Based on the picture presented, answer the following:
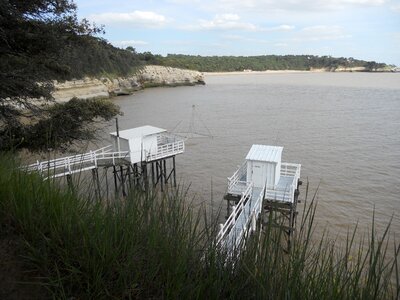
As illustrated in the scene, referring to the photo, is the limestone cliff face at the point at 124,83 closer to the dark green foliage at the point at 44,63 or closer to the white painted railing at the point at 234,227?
the dark green foliage at the point at 44,63

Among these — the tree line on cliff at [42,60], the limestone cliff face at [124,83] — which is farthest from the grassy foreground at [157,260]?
the limestone cliff face at [124,83]

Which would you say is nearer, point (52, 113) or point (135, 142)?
point (52, 113)

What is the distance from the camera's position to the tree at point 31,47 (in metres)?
9.27

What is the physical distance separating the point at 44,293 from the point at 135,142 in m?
18.0

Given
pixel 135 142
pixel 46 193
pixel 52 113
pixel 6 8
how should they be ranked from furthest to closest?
pixel 135 142, pixel 52 113, pixel 6 8, pixel 46 193

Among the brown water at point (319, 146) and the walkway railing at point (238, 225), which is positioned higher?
the walkway railing at point (238, 225)

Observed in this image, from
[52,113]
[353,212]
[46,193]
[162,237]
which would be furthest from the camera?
[353,212]

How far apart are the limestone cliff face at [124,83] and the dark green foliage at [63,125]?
34.1 meters

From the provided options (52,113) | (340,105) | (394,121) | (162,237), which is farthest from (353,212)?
(340,105)

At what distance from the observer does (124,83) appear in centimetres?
8369

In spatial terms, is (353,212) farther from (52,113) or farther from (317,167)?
(52,113)

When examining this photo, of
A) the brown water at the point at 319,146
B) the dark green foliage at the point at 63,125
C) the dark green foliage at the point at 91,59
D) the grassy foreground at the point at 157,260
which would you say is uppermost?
the dark green foliage at the point at 91,59

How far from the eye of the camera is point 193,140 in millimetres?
33812

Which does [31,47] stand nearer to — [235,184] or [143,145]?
[235,184]
